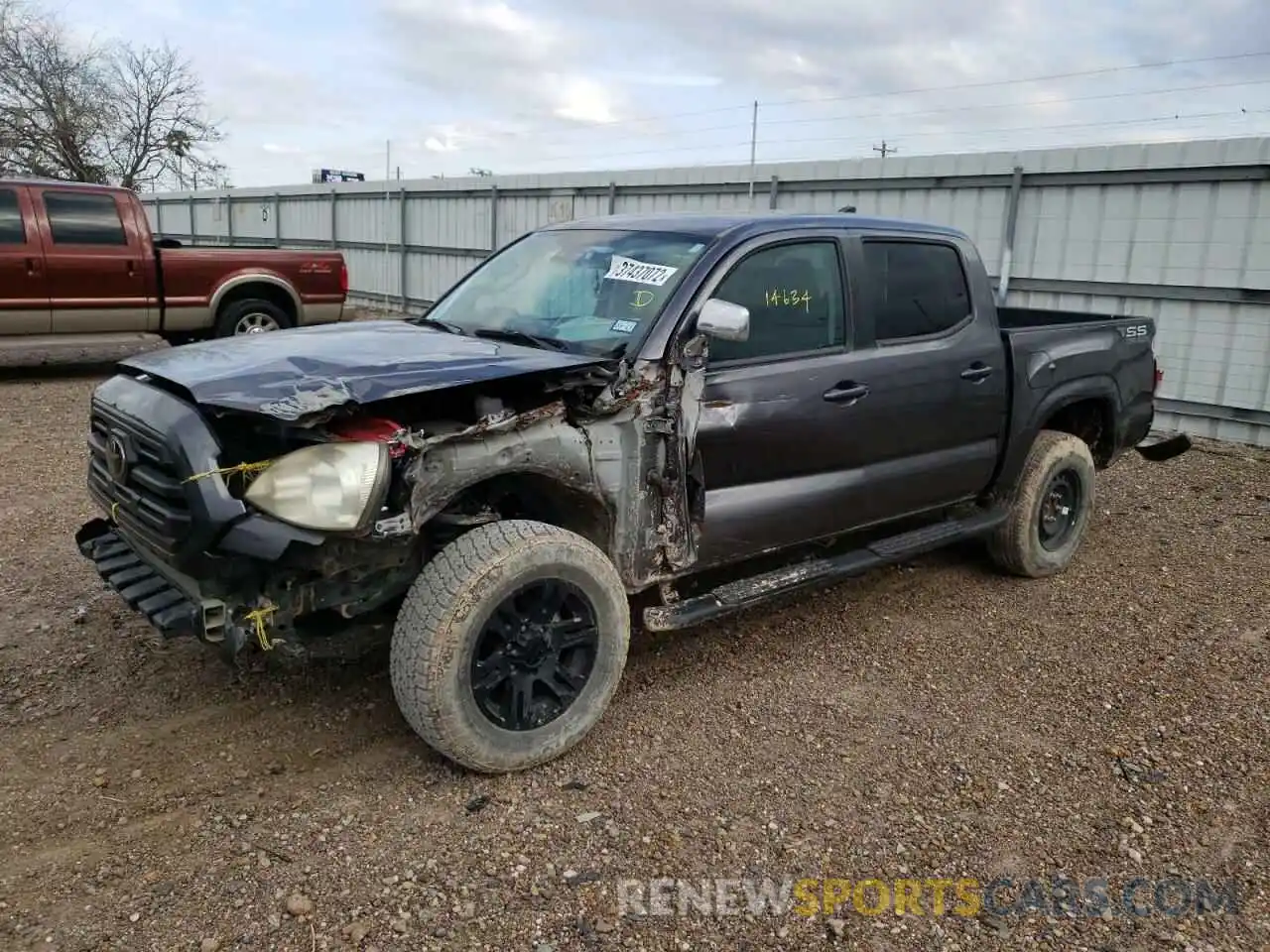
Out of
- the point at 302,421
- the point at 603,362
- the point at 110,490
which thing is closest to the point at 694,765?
the point at 603,362

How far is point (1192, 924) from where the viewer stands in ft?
8.59

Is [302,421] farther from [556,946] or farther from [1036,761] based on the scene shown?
[1036,761]

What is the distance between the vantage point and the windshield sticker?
370cm

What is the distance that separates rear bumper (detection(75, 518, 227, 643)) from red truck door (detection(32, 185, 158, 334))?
7.22m

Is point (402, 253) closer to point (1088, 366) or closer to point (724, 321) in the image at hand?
point (1088, 366)

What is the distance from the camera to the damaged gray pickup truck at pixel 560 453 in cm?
287

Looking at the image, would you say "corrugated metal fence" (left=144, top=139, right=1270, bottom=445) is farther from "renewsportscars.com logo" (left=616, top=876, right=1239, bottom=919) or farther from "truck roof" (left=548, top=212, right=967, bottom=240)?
"renewsportscars.com logo" (left=616, top=876, right=1239, bottom=919)

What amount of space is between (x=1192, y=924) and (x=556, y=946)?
67.5 inches

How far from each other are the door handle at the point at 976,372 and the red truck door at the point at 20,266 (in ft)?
29.4

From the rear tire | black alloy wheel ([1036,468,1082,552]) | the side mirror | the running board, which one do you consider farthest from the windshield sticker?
the rear tire

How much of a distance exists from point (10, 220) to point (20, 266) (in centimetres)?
44

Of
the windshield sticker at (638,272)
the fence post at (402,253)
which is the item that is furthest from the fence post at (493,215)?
the windshield sticker at (638,272)

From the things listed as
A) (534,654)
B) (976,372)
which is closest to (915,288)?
(976,372)

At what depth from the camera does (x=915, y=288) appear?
14.5 feet
